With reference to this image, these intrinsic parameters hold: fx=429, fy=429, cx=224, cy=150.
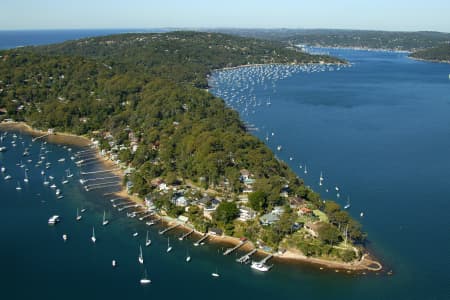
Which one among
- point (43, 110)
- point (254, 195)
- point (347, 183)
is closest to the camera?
point (254, 195)

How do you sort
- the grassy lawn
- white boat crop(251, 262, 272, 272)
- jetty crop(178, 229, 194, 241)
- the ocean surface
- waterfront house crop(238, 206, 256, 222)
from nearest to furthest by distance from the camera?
the ocean surface
white boat crop(251, 262, 272, 272)
jetty crop(178, 229, 194, 241)
the grassy lawn
waterfront house crop(238, 206, 256, 222)

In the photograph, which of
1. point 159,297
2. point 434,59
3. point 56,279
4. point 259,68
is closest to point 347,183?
point 159,297

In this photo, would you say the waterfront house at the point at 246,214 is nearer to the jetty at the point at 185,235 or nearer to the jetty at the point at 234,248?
the jetty at the point at 234,248

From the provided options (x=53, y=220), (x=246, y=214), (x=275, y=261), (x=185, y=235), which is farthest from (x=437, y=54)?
(x=53, y=220)

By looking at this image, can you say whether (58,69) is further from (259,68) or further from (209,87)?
(259,68)

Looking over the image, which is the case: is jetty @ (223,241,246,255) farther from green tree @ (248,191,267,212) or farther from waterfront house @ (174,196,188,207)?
waterfront house @ (174,196,188,207)

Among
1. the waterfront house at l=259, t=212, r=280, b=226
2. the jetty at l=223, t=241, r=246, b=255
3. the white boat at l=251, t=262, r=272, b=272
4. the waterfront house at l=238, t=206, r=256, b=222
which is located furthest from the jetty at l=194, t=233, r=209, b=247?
the white boat at l=251, t=262, r=272, b=272
